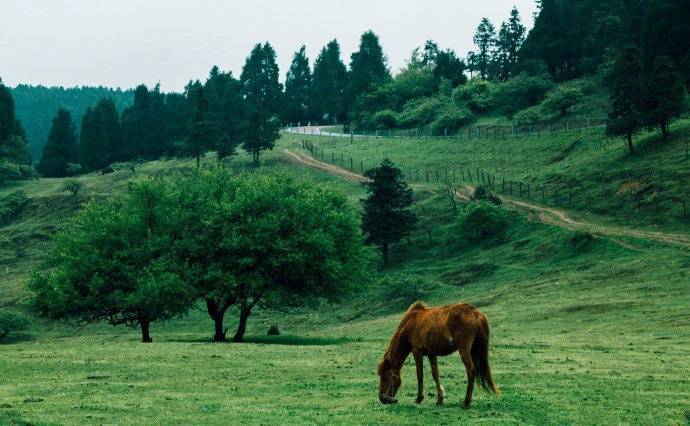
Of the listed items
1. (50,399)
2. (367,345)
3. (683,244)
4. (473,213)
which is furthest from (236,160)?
(50,399)

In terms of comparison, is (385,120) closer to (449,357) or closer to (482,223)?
(482,223)

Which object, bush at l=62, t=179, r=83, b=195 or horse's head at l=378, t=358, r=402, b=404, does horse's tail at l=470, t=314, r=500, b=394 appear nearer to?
horse's head at l=378, t=358, r=402, b=404

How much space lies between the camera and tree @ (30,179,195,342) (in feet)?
179

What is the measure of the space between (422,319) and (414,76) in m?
154

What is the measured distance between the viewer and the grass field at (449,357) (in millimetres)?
24109

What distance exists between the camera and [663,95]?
8912 cm

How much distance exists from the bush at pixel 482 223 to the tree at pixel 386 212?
703cm

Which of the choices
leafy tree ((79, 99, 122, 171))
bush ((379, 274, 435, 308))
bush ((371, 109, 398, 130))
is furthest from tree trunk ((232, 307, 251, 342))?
leafy tree ((79, 99, 122, 171))

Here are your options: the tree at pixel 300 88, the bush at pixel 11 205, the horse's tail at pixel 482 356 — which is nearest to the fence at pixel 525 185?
the bush at pixel 11 205

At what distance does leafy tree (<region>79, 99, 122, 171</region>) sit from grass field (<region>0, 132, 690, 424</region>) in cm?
6959

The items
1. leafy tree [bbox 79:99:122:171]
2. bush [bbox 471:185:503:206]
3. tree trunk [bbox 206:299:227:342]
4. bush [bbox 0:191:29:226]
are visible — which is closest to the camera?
tree trunk [bbox 206:299:227:342]

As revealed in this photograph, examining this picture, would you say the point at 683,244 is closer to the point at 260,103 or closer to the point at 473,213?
the point at 473,213

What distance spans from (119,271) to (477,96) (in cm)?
10024

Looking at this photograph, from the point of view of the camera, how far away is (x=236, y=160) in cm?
14325
